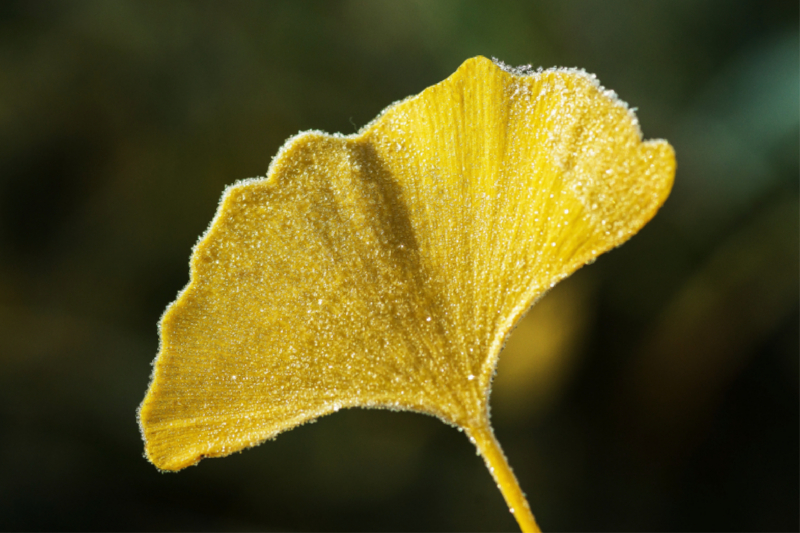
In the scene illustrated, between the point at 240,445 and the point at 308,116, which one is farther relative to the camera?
the point at 308,116

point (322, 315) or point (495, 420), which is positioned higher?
point (322, 315)

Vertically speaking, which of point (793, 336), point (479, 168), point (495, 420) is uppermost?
point (479, 168)

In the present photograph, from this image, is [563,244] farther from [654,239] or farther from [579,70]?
[654,239]

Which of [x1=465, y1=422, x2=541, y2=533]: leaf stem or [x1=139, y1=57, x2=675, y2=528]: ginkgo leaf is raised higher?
[x1=139, y1=57, x2=675, y2=528]: ginkgo leaf

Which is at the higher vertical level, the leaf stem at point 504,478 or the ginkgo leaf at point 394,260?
the ginkgo leaf at point 394,260

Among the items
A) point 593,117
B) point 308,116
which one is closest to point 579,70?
point 593,117
